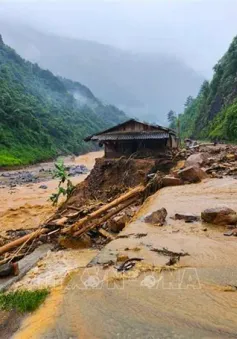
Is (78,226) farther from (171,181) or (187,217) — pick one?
(171,181)

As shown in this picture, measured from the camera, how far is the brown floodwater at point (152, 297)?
3.82 meters

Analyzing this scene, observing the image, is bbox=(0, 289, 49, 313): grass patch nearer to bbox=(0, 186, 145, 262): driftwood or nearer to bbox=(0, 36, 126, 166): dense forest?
bbox=(0, 186, 145, 262): driftwood

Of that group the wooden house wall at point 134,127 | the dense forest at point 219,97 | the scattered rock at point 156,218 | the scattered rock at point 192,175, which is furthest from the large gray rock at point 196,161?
the dense forest at point 219,97

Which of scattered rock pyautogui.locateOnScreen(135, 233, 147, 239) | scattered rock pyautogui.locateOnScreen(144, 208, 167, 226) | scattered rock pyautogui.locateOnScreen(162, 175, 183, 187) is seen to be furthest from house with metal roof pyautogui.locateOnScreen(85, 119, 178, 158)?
scattered rock pyautogui.locateOnScreen(135, 233, 147, 239)

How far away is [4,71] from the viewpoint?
3590 inches

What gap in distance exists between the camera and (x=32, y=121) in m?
63.1

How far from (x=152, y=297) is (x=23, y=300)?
6.09 feet

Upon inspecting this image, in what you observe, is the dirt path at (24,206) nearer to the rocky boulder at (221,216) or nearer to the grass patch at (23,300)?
the rocky boulder at (221,216)

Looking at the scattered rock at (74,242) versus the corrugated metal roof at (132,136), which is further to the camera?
the corrugated metal roof at (132,136)

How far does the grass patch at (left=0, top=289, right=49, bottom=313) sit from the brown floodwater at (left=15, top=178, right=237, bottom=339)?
0.14m

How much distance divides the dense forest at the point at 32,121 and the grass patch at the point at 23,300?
130ft

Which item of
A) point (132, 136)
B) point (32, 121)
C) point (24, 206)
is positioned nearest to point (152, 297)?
point (24, 206)

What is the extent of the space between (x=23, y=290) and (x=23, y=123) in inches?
2282

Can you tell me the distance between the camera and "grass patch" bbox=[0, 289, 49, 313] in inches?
188
